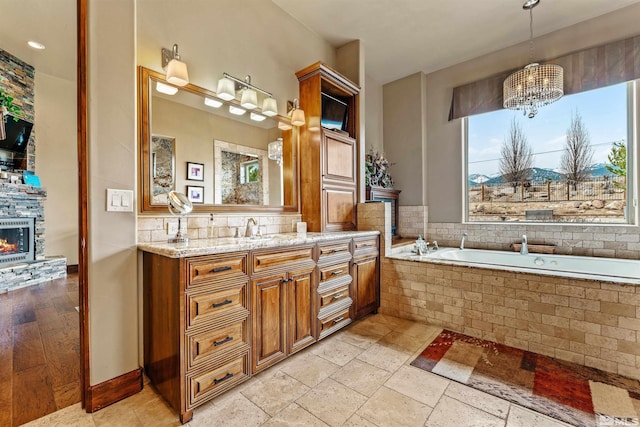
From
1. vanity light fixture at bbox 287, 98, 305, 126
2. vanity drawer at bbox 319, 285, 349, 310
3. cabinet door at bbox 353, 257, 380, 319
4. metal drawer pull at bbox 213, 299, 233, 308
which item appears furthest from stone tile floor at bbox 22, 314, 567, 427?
vanity light fixture at bbox 287, 98, 305, 126

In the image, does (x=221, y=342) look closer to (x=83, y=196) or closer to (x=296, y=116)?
(x=83, y=196)

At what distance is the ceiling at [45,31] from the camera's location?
1.78 m

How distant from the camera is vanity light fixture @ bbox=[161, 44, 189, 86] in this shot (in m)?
1.84

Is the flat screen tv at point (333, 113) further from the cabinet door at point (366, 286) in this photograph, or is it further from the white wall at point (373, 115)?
the cabinet door at point (366, 286)

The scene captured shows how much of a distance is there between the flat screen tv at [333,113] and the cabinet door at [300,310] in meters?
1.66

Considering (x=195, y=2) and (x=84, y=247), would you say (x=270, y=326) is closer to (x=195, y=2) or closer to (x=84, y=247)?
(x=84, y=247)

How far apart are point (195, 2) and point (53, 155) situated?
8.66 ft

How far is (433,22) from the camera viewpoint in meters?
3.09

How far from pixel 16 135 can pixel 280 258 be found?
341 cm

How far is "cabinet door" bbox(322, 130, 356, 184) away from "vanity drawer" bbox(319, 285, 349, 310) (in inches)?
44.7

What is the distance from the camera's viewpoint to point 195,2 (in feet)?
6.88

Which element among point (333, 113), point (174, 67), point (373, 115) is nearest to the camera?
point (174, 67)

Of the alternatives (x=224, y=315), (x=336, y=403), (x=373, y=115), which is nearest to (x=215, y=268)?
(x=224, y=315)

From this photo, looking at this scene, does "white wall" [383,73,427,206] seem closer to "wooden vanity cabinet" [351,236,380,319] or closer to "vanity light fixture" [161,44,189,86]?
"wooden vanity cabinet" [351,236,380,319]
